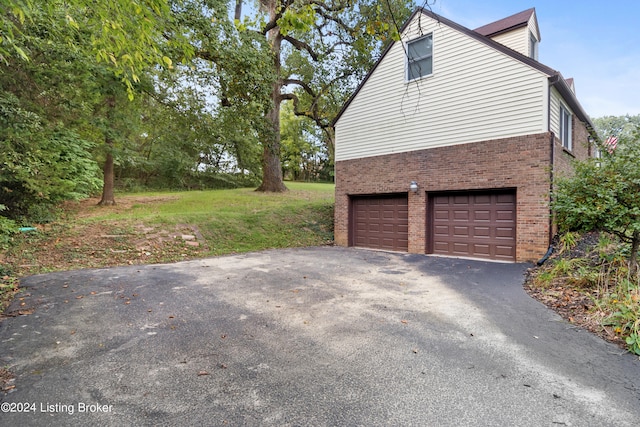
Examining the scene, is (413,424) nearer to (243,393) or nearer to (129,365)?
(243,393)

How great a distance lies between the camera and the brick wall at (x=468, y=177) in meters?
7.77

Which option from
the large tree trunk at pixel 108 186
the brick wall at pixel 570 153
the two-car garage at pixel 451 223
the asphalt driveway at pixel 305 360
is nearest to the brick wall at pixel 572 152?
the brick wall at pixel 570 153

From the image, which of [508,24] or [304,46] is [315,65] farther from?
[508,24]

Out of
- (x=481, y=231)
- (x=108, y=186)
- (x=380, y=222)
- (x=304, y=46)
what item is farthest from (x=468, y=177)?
(x=108, y=186)

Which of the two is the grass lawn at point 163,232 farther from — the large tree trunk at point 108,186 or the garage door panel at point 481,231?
the garage door panel at point 481,231

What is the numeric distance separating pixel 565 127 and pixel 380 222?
247 inches

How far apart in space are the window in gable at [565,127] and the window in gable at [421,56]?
13.2ft

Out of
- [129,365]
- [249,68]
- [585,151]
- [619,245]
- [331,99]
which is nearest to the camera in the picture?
[129,365]

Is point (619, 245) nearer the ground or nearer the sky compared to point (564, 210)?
nearer the ground

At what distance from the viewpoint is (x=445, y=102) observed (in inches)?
364

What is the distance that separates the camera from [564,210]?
18.1ft

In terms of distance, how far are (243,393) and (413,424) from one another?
1.28m

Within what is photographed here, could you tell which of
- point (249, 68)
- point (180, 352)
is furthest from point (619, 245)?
point (249, 68)

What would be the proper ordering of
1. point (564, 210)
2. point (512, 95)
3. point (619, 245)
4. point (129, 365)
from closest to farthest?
point (129, 365) < point (564, 210) < point (619, 245) < point (512, 95)
